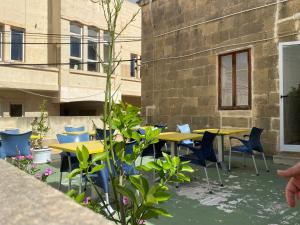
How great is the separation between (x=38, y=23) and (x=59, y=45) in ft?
5.65

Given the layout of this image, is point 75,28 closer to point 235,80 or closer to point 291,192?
point 235,80

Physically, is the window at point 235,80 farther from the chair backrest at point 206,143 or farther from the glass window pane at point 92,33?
the glass window pane at point 92,33

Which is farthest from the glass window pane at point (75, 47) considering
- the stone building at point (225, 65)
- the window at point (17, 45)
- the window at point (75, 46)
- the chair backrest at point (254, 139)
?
the chair backrest at point (254, 139)

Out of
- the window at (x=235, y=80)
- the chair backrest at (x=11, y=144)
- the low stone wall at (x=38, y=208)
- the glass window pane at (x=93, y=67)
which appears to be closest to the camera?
the low stone wall at (x=38, y=208)

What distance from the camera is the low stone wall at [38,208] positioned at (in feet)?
2.95

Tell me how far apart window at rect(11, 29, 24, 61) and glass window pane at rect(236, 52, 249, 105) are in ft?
41.7

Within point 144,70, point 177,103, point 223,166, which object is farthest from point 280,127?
point 144,70

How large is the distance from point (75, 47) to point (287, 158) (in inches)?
580

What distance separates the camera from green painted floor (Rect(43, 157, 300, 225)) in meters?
3.21

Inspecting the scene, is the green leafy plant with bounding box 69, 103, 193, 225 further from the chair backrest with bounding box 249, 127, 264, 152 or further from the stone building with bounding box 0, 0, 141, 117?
the stone building with bounding box 0, 0, 141, 117

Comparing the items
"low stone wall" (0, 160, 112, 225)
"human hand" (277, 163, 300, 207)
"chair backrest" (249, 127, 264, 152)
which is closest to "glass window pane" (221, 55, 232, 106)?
"chair backrest" (249, 127, 264, 152)

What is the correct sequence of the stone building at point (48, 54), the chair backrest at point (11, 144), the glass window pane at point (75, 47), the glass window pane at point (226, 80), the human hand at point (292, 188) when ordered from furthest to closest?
the glass window pane at point (75, 47), the stone building at point (48, 54), the glass window pane at point (226, 80), the chair backrest at point (11, 144), the human hand at point (292, 188)

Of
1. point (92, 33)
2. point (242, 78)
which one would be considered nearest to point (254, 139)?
point (242, 78)

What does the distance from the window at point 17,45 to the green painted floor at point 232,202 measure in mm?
13018
